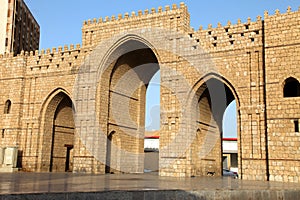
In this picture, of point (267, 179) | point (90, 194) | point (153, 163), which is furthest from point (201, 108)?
point (153, 163)

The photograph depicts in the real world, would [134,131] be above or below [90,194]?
above

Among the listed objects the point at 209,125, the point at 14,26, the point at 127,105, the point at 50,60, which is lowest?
the point at 209,125

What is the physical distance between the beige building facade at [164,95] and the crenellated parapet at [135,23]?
0.06 m

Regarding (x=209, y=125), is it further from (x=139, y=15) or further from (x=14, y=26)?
(x=14, y=26)

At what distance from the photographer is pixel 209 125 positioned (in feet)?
68.6

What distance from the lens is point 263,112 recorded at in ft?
54.4

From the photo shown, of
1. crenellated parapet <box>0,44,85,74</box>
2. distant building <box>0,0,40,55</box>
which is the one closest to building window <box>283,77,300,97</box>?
crenellated parapet <box>0,44,85,74</box>

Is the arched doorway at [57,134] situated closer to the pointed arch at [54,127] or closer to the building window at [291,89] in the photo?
the pointed arch at [54,127]

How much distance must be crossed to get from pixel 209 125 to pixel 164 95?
3.68m

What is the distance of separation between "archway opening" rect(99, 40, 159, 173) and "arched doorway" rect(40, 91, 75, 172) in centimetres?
364

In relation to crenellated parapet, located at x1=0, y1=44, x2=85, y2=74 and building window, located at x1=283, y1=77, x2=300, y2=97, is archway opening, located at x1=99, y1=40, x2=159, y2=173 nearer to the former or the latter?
crenellated parapet, located at x1=0, y1=44, x2=85, y2=74

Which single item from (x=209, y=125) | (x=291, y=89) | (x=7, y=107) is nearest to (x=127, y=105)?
(x=209, y=125)

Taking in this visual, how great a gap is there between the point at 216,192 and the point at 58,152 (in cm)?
1718

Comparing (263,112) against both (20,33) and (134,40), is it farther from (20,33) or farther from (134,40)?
(20,33)
